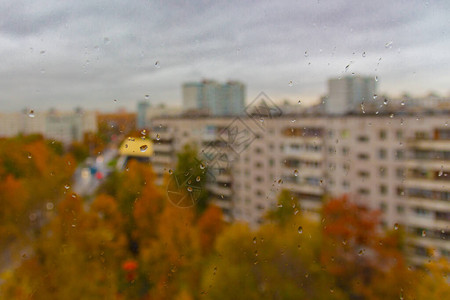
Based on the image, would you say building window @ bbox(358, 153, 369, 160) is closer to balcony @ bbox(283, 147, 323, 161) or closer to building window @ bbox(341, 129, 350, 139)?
building window @ bbox(341, 129, 350, 139)

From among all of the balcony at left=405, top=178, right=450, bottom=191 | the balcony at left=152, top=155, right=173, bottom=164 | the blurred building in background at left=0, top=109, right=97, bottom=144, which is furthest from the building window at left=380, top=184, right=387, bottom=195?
the blurred building in background at left=0, top=109, right=97, bottom=144

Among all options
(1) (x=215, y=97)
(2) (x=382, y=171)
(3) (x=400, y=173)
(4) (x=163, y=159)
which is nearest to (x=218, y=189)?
(4) (x=163, y=159)

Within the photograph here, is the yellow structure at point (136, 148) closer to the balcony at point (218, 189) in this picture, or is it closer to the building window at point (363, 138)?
the balcony at point (218, 189)

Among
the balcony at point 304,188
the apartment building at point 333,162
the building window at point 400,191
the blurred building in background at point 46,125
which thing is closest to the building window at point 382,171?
the apartment building at point 333,162

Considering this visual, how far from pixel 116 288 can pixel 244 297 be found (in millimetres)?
581

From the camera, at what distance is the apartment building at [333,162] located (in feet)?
3.82

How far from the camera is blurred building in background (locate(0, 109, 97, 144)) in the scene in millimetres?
1021

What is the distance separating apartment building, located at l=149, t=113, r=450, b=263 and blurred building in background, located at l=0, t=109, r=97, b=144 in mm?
241

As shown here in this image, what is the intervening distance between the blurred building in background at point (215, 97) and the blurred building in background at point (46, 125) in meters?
0.33

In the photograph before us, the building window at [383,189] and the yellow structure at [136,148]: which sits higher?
the yellow structure at [136,148]

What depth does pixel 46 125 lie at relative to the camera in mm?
1031

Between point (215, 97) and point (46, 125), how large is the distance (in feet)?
1.81

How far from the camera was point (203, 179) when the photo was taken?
3.58ft

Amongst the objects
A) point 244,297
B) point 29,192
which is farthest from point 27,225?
point 244,297
